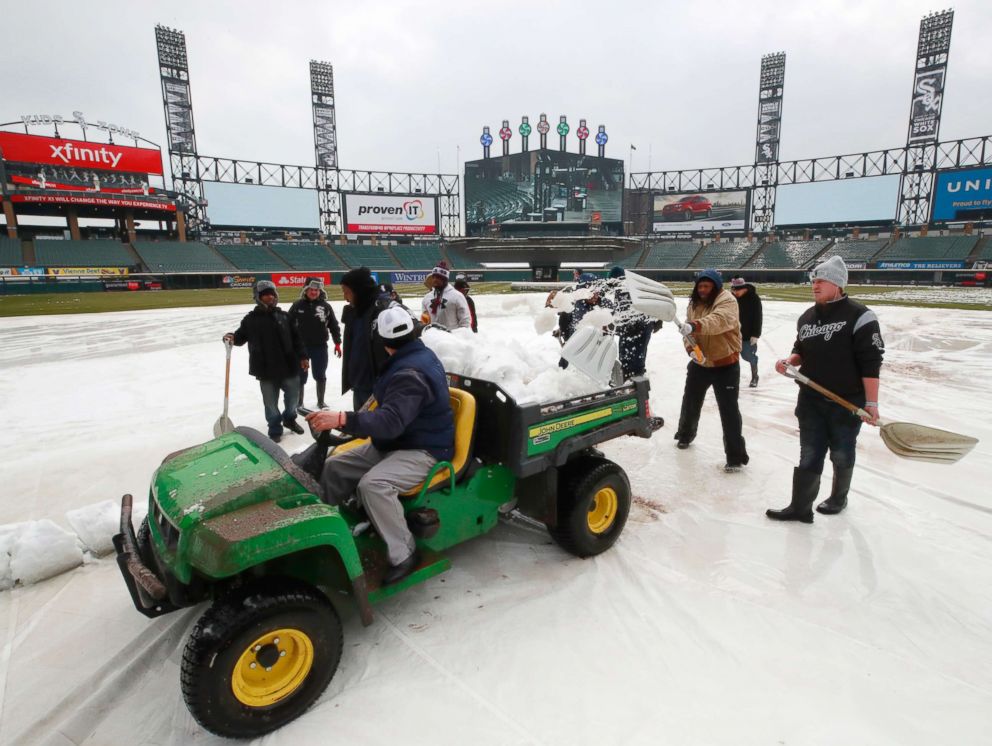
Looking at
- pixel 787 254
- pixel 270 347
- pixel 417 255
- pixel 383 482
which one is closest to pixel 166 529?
pixel 383 482

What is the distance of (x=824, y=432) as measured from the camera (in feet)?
12.2

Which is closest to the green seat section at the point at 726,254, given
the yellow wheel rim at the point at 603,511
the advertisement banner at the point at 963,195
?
the advertisement banner at the point at 963,195

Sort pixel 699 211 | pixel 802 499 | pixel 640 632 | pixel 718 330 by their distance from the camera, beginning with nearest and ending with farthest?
1. pixel 640 632
2. pixel 802 499
3. pixel 718 330
4. pixel 699 211

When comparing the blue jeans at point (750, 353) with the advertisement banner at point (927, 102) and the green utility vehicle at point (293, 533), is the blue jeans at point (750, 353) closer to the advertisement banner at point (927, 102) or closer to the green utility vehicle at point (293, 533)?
the green utility vehicle at point (293, 533)

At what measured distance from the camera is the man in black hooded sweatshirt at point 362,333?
4.52 m

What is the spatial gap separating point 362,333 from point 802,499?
3.64m

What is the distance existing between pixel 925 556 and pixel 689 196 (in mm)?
70919

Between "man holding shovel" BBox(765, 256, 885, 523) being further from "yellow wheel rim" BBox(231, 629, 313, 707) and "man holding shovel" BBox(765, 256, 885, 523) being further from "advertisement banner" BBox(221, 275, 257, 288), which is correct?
"advertisement banner" BBox(221, 275, 257, 288)

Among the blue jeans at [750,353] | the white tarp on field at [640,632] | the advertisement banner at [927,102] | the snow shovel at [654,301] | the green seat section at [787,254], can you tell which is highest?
the advertisement banner at [927,102]

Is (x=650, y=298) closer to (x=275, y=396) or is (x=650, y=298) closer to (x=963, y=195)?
(x=275, y=396)

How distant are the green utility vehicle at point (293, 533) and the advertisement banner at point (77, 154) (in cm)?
5707

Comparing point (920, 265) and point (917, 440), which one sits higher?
point (920, 265)

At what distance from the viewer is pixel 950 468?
457cm

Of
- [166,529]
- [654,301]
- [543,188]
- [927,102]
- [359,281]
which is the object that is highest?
[927,102]
